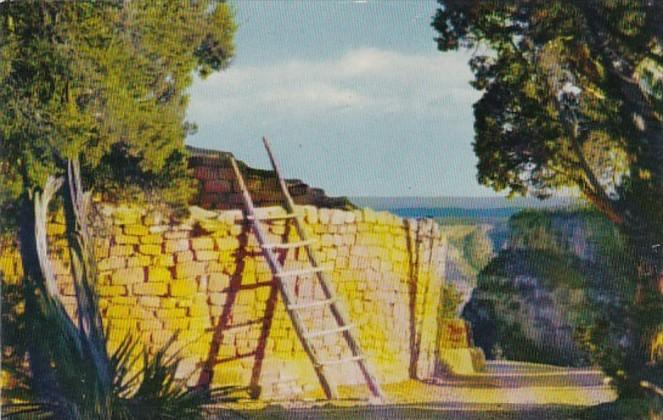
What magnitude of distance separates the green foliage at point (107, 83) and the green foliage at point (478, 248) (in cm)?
96

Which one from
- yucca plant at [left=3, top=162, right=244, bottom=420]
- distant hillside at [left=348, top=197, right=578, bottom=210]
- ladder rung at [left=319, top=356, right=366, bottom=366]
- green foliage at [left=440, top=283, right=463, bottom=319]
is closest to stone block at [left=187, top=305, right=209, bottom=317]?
yucca plant at [left=3, top=162, right=244, bottom=420]

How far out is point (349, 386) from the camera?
15.0 feet

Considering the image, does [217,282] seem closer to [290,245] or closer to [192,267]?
[192,267]

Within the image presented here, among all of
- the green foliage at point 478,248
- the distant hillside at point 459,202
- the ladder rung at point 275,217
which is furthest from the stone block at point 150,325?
the green foliage at point 478,248

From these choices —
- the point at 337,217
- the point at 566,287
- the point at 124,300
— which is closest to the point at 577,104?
the point at 566,287

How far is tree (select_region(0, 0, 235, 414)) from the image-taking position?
176 inches

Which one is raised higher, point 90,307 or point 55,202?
point 55,202

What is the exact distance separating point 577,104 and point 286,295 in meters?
1.17

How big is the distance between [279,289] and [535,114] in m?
1.04

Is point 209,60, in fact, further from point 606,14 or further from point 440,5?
point 606,14

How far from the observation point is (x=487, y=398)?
4.58 m

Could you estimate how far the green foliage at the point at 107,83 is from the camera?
4.47 metres

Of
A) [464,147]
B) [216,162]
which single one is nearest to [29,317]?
[216,162]

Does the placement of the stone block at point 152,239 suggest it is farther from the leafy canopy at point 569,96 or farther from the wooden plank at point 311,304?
the leafy canopy at point 569,96
